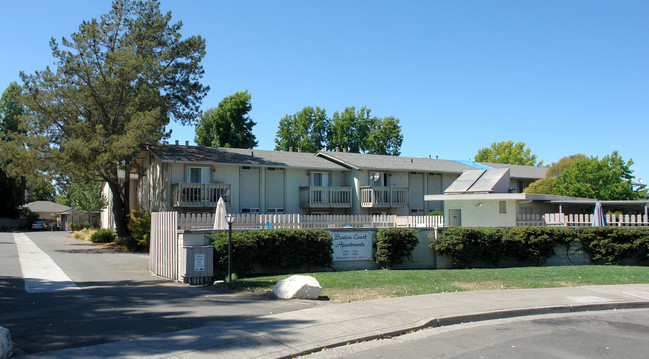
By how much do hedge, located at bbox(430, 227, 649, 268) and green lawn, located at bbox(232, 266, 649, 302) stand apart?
206 cm

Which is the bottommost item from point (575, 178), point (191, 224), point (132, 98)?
point (191, 224)

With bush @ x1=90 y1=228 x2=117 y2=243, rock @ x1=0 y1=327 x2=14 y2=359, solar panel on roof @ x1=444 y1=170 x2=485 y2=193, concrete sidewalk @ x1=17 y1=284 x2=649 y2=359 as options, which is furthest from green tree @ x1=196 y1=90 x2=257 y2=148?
rock @ x1=0 y1=327 x2=14 y2=359

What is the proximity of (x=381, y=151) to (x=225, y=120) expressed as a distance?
2132 cm

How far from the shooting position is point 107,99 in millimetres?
29328

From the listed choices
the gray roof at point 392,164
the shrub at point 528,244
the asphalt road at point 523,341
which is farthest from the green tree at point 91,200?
the asphalt road at point 523,341

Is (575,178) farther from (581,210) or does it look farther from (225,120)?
(225,120)

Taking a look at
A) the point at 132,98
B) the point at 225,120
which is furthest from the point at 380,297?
the point at 225,120

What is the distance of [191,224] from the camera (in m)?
15.5

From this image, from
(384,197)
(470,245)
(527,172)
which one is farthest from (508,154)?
(470,245)

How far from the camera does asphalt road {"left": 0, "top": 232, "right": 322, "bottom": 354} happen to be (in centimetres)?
793

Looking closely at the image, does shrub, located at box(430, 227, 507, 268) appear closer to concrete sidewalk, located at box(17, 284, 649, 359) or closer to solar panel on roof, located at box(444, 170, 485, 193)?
concrete sidewalk, located at box(17, 284, 649, 359)

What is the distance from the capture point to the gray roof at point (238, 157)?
30.0 metres

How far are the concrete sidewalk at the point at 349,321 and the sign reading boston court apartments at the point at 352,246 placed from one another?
598 centimetres

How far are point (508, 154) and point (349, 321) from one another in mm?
69524
